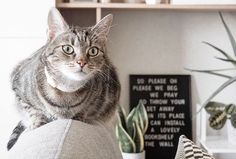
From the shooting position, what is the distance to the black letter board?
6.66 feet

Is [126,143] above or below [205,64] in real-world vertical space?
below

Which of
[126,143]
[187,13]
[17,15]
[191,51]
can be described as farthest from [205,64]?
[17,15]

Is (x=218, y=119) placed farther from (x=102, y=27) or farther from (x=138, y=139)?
(x=102, y=27)

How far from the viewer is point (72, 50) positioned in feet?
2.69

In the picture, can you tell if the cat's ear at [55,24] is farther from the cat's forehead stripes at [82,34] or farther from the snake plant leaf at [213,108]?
the snake plant leaf at [213,108]

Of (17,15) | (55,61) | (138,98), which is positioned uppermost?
(17,15)

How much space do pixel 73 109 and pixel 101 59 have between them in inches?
5.4

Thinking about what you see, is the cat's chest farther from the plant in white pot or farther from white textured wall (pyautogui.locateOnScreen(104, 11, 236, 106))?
white textured wall (pyautogui.locateOnScreen(104, 11, 236, 106))

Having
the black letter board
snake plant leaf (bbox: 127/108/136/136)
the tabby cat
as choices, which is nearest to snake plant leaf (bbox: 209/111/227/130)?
the black letter board

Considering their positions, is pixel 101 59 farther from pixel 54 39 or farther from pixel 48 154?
pixel 48 154

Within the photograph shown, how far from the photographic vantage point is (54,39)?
2.77ft

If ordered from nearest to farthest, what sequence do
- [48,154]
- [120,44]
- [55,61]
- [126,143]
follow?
[48,154] < [55,61] < [126,143] < [120,44]

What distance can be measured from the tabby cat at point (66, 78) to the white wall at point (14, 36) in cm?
84

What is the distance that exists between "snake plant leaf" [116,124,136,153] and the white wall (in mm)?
495
